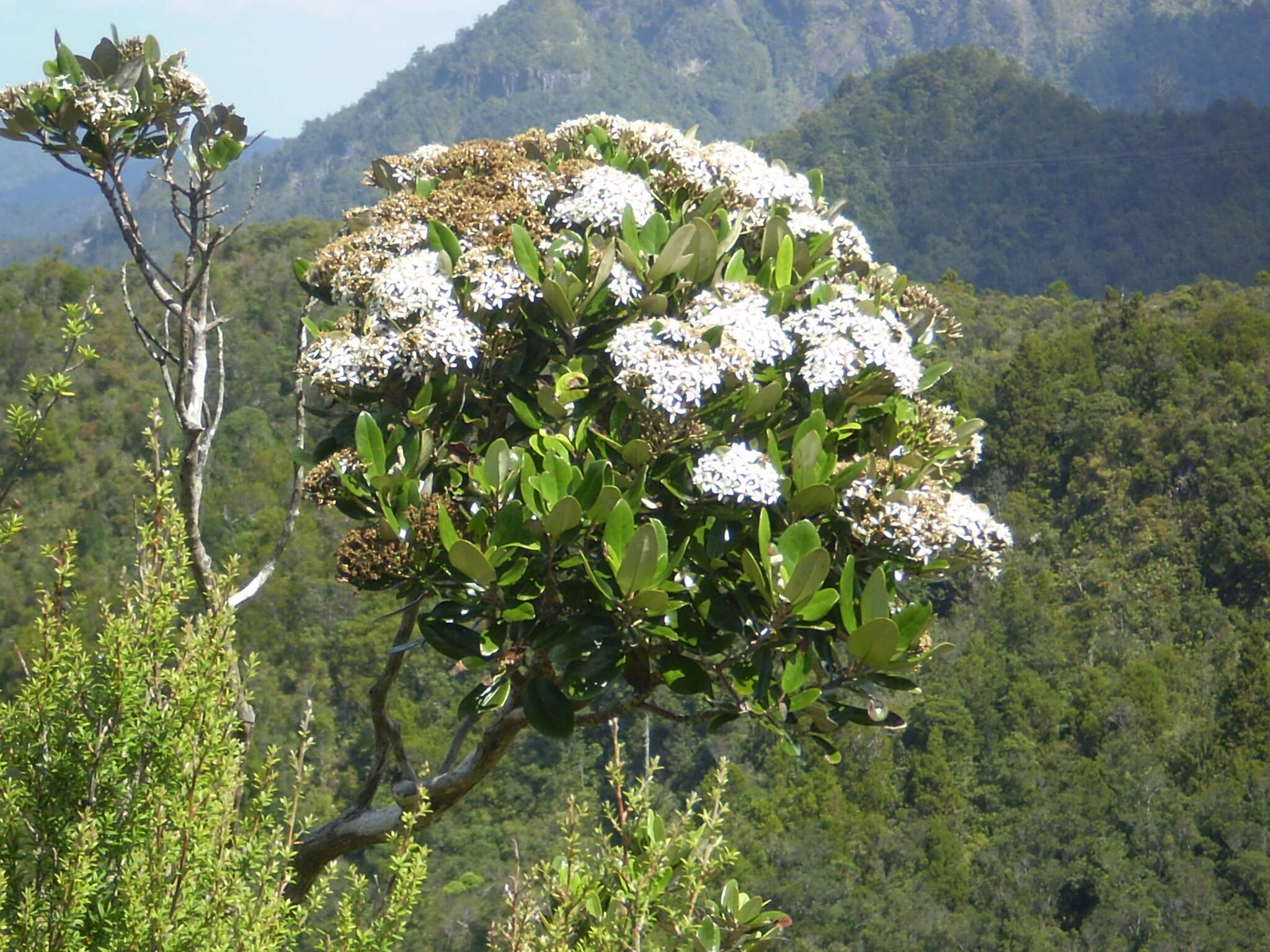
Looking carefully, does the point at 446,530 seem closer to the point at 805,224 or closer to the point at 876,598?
the point at 876,598

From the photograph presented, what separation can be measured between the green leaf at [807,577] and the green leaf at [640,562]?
0.23 metres

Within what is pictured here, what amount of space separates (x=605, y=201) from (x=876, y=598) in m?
1.03

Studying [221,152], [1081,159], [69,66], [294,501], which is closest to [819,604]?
[294,501]

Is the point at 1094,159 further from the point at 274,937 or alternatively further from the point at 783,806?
the point at 274,937

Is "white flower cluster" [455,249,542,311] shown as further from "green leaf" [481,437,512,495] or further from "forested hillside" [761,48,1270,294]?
"forested hillside" [761,48,1270,294]

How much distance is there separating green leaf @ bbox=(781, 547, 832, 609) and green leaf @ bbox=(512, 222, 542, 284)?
0.78 m

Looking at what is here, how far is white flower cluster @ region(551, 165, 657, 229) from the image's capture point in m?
2.49

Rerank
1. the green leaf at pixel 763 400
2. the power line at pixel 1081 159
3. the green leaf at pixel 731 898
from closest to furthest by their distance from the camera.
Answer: the green leaf at pixel 763 400 → the green leaf at pixel 731 898 → the power line at pixel 1081 159

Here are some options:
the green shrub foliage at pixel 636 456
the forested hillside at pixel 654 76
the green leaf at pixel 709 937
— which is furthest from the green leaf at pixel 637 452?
the forested hillside at pixel 654 76

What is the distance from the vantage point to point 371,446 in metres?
2.16

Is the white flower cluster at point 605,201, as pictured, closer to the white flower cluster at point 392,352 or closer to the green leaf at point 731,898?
the white flower cluster at point 392,352

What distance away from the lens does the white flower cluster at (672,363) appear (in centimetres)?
212

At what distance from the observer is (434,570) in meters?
2.16

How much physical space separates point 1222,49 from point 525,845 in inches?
6587
